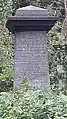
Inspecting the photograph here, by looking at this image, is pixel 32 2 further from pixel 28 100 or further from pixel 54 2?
pixel 28 100

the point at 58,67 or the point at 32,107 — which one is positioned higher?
the point at 32,107

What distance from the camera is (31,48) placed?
26.1 feet

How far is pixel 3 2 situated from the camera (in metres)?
14.0

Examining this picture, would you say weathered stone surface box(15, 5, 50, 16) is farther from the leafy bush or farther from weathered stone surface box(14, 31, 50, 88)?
the leafy bush

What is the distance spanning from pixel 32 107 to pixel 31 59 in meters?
2.45

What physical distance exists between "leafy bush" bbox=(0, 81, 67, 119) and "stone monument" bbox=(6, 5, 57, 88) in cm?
170

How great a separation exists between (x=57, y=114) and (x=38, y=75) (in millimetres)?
2579

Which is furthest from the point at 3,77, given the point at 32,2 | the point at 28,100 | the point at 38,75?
the point at 32,2

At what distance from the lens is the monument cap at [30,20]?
792cm

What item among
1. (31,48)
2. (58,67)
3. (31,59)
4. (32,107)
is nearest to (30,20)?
(31,48)

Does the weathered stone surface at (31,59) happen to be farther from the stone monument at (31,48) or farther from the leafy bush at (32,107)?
the leafy bush at (32,107)

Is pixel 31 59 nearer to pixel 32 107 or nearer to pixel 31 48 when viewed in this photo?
pixel 31 48

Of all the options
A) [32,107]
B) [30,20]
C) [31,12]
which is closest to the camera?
[32,107]

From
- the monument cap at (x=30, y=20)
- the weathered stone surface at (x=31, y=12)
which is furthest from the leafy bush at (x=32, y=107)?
the weathered stone surface at (x=31, y=12)
